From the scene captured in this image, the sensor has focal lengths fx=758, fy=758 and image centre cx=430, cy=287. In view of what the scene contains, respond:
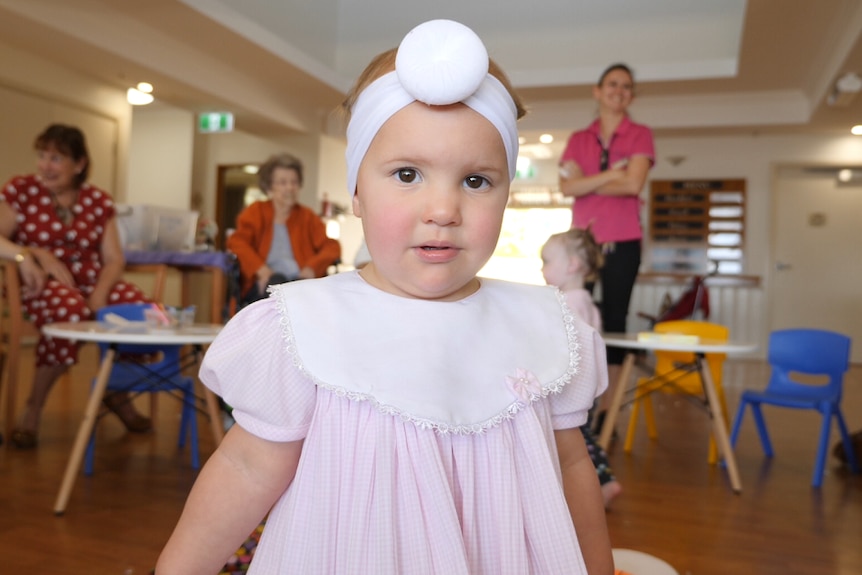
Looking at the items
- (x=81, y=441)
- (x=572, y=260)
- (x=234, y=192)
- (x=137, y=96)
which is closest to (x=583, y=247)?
(x=572, y=260)

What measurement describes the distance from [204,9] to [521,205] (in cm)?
611

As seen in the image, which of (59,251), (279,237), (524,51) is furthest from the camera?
(524,51)

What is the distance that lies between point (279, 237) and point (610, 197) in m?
1.67

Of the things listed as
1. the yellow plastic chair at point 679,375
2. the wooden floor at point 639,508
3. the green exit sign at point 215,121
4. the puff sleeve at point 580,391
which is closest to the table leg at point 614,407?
the wooden floor at point 639,508

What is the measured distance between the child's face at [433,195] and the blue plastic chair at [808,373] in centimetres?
271

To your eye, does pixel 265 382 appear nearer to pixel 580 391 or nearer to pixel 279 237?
pixel 580 391

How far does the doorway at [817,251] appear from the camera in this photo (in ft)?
27.2

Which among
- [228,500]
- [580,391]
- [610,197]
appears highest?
[610,197]

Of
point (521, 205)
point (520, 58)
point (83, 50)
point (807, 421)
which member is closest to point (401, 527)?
point (807, 421)

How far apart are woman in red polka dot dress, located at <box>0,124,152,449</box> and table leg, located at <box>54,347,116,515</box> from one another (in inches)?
29.3

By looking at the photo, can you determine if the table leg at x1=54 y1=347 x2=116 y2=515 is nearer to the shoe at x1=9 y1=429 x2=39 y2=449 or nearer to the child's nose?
the shoe at x1=9 y1=429 x2=39 y2=449

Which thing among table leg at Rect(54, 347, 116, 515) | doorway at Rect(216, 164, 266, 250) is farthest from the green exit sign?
table leg at Rect(54, 347, 116, 515)

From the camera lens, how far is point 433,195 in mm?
690

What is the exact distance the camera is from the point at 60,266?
3127 mm
